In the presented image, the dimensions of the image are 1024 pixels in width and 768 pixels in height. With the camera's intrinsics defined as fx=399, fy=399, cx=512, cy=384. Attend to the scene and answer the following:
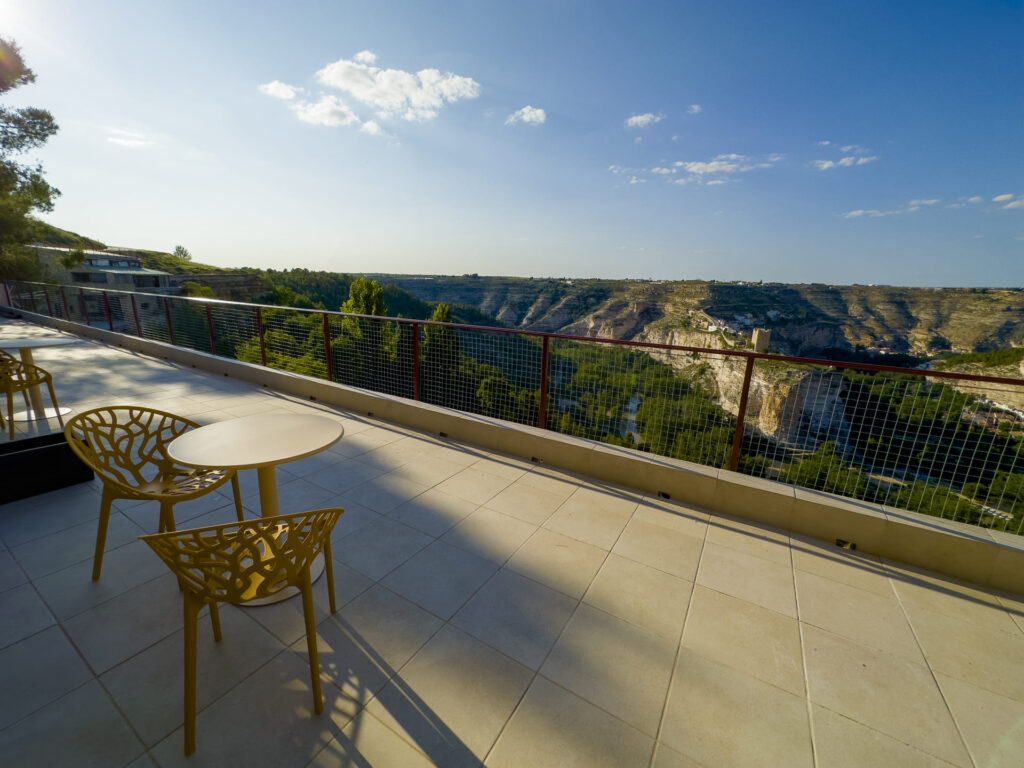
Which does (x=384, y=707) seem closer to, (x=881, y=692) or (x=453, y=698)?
(x=453, y=698)

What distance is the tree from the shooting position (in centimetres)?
1105

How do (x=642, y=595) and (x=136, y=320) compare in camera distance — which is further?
(x=136, y=320)

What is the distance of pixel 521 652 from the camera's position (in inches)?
62.1

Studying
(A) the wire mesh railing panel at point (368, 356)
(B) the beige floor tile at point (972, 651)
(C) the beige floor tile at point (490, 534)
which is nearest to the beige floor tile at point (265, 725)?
(C) the beige floor tile at point (490, 534)

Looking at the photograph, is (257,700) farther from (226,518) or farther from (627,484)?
(627,484)

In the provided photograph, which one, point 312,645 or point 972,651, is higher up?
point 312,645

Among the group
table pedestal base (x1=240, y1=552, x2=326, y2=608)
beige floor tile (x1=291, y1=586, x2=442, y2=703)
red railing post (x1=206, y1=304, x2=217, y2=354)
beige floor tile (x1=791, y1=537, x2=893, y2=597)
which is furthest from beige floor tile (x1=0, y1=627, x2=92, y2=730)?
red railing post (x1=206, y1=304, x2=217, y2=354)

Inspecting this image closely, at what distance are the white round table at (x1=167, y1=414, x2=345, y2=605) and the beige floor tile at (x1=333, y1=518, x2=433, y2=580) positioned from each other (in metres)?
0.15

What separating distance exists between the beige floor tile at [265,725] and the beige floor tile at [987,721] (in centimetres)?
208

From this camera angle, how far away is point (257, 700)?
1.34 metres

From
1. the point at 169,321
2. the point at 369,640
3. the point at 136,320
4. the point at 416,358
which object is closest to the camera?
the point at 369,640

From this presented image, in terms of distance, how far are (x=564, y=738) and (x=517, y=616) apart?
51 cm

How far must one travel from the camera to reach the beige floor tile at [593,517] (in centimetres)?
237

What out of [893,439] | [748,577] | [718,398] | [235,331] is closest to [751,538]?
[748,577]
